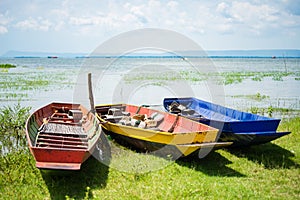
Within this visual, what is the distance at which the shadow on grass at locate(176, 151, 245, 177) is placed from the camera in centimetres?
587

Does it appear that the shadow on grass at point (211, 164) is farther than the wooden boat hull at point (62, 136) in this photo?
Yes

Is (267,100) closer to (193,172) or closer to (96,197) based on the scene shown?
(193,172)

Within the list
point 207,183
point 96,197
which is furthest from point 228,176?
point 96,197

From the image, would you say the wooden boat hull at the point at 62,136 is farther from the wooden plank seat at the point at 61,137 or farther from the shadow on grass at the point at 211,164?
the shadow on grass at the point at 211,164

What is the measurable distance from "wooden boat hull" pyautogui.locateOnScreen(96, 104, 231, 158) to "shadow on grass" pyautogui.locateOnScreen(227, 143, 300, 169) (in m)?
→ 1.01

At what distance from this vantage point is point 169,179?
561cm

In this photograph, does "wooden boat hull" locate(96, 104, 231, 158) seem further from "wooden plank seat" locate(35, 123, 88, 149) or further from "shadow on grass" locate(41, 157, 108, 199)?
"shadow on grass" locate(41, 157, 108, 199)

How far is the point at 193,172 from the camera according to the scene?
5.88 m

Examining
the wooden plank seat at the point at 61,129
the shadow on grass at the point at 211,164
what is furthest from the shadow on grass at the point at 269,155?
the wooden plank seat at the point at 61,129

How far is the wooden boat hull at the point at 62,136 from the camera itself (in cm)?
509

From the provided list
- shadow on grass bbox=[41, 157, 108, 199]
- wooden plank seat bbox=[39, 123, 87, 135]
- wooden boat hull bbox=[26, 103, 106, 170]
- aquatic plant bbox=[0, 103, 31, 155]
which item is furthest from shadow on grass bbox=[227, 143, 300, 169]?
aquatic plant bbox=[0, 103, 31, 155]

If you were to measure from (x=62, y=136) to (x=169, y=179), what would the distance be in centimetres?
245

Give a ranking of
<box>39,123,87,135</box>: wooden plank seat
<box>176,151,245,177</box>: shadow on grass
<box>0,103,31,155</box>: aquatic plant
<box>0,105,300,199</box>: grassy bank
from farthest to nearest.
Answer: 1. <box>0,103,31,155</box>: aquatic plant
2. <box>39,123,87,135</box>: wooden plank seat
3. <box>176,151,245,177</box>: shadow on grass
4. <box>0,105,300,199</box>: grassy bank

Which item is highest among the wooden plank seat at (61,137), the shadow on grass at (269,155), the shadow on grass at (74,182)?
the wooden plank seat at (61,137)
